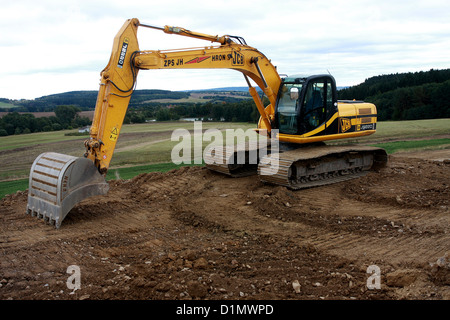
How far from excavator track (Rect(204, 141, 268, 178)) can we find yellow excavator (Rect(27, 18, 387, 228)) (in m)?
0.04

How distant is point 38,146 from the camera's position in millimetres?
29609

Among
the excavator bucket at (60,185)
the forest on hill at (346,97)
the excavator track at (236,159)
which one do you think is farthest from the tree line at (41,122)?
the excavator bucket at (60,185)

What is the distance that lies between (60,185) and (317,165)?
668 centimetres

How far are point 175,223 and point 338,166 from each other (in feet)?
18.6

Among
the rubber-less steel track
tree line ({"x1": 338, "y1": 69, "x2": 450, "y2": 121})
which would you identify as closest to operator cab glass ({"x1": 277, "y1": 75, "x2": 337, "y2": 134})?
the rubber-less steel track

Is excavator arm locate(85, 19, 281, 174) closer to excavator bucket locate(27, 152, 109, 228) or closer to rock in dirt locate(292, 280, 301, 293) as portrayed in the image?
excavator bucket locate(27, 152, 109, 228)

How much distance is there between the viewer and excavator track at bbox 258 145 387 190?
34.8ft

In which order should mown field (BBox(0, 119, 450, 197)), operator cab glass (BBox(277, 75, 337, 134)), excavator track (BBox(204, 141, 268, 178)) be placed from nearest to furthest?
operator cab glass (BBox(277, 75, 337, 134)), excavator track (BBox(204, 141, 268, 178)), mown field (BBox(0, 119, 450, 197))

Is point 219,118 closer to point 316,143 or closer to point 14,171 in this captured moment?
point 14,171

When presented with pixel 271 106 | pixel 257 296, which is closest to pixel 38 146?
pixel 271 106

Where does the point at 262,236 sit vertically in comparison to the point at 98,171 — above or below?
below

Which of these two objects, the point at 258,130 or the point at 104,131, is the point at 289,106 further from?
the point at 104,131

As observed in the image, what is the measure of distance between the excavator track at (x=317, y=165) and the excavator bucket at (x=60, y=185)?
14.5 ft

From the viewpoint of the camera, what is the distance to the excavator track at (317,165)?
10609mm
